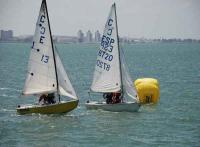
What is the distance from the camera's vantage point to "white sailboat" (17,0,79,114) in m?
44.8

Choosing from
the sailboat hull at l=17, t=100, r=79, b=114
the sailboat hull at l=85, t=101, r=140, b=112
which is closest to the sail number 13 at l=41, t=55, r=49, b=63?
the sailboat hull at l=17, t=100, r=79, b=114

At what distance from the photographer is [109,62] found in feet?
160

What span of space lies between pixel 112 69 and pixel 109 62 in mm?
643

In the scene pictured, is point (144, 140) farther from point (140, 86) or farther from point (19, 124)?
point (140, 86)

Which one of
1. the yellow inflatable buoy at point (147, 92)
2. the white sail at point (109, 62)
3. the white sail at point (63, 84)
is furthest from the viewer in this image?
the yellow inflatable buoy at point (147, 92)

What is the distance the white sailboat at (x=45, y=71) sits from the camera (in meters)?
44.8

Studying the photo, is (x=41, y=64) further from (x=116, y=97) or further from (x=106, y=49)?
(x=116, y=97)

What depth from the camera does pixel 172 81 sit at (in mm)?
75562

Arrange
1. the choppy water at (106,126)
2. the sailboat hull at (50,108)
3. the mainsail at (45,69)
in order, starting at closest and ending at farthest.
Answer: the choppy water at (106,126)
the sailboat hull at (50,108)
the mainsail at (45,69)

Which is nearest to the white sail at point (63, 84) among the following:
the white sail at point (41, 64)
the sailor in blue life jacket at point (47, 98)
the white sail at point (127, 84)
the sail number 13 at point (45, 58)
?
the white sail at point (41, 64)

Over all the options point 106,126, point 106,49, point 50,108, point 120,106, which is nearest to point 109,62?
point 106,49

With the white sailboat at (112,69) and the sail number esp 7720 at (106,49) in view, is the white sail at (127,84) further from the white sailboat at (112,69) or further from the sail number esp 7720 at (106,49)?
the sail number esp 7720 at (106,49)

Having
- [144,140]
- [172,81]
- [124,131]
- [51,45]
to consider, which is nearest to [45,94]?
[51,45]

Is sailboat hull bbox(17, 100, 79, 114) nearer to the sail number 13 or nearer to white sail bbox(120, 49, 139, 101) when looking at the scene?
the sail number 13
